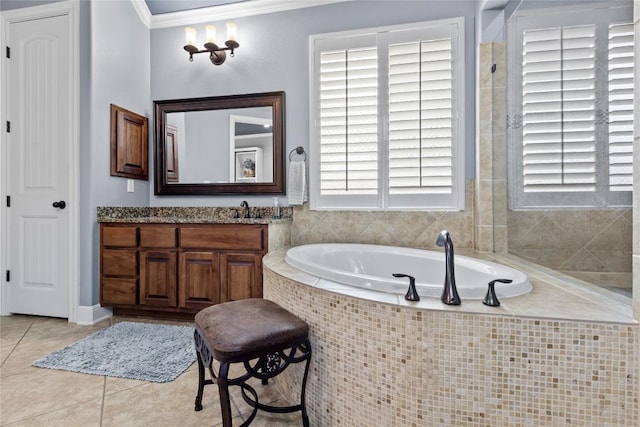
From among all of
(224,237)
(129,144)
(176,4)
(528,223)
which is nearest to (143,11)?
(176,4)

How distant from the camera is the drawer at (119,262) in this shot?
2.46 m

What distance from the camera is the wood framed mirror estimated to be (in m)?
2.78

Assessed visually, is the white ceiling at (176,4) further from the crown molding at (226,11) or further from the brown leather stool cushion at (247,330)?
the brown leather stool cushion at (247,330)

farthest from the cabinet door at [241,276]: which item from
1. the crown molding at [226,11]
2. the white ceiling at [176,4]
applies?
the white ceiling at [176,4]

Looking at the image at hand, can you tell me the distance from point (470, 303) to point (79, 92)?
3075mm

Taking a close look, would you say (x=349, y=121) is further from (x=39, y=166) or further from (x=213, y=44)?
(x=39, y=166)

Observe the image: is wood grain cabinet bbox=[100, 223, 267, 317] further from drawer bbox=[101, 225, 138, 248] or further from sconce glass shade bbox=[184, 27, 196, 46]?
sconce glass shade bbox=[184, 27, 196, 46]

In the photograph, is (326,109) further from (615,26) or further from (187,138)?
(615,26)

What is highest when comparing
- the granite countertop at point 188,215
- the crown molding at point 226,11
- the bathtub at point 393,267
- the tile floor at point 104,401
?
the crown molding at point 226,11

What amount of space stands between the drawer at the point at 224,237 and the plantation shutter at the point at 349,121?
74cm

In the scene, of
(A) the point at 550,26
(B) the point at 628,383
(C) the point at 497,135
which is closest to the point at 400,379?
(B) the point at 628,383

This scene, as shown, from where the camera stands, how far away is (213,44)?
8.97 ft

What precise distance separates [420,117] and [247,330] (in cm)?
209

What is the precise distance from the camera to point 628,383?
89 cm
